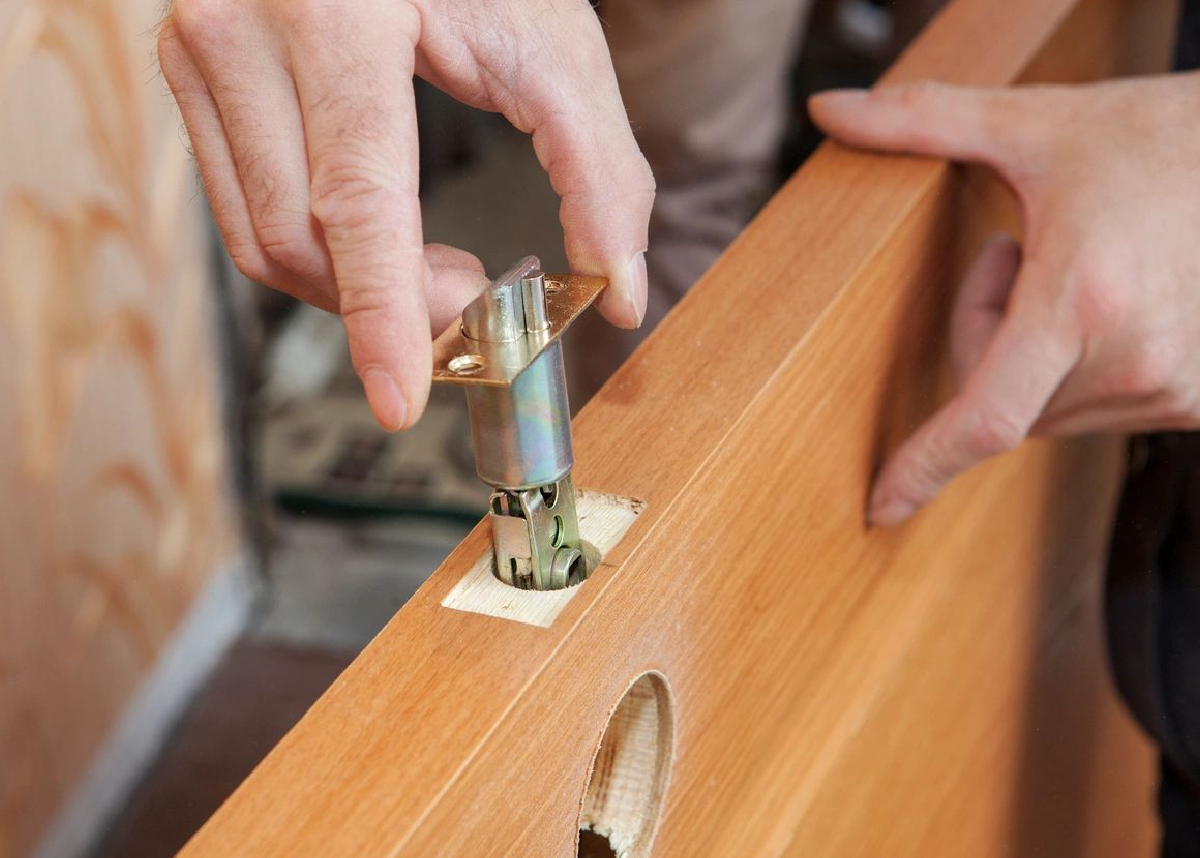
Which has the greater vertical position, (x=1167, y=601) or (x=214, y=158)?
(x=214, y=158)

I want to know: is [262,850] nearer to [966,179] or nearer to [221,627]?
[966,179]

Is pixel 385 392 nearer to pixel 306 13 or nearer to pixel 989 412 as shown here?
pixel 306 13

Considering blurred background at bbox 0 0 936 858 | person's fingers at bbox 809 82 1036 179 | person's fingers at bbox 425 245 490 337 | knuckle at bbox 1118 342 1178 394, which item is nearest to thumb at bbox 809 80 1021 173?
person's fingers at bbox 809 82 1036 179

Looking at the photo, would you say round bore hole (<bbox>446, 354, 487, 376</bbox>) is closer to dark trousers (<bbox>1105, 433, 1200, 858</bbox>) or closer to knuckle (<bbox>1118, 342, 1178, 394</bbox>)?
knuckle (<bbox>1118, 342, 1178, 394</bbox>)

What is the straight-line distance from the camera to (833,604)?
512mm

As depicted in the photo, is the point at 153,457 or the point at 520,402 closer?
the point at 520,402

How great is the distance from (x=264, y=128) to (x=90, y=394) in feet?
3.16

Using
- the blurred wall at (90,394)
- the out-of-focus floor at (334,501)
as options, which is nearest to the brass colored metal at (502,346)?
the out-of-focus floor at (334,501)

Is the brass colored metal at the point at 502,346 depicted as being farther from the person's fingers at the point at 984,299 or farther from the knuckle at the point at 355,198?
the person's fingers at the point at 984,299

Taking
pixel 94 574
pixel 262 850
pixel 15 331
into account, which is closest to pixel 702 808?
pixel 262 850

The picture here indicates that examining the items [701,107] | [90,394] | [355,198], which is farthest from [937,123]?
[90,394]

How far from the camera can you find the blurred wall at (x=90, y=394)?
1.13 meters

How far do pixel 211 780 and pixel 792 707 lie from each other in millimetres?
341

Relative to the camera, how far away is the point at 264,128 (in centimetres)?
40
